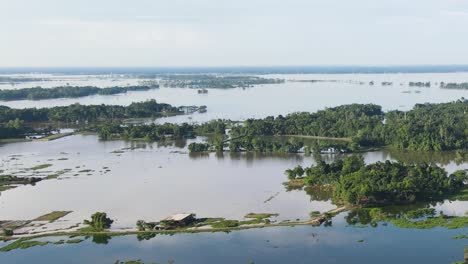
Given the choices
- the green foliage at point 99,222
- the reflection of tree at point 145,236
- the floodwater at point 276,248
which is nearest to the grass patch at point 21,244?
the floodwater at point 276,248

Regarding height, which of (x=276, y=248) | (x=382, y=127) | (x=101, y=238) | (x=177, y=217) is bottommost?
(x=101, y=238)

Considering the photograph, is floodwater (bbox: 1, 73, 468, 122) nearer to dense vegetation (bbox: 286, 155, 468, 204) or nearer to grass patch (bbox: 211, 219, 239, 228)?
dense vegetation (bbox: 286, 155, 468, 204)

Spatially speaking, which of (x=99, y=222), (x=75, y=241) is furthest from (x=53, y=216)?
(x=75, y=241)

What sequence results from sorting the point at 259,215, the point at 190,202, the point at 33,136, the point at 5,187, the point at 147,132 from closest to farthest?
the point at 259,215, the point at 190,202, the point at 5,187, the point at 147,132, the point at 33,136

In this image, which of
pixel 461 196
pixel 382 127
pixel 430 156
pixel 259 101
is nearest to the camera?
pixel 461 196

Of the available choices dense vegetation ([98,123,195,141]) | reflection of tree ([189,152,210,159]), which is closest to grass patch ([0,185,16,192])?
reflection of tree ([189,152,210,159])

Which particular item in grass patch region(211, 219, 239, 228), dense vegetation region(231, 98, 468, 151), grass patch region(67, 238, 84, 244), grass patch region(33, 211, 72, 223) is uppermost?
dense vegetation region(231, 98, 468, 151)

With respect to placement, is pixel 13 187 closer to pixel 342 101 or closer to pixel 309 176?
pixel 309 176

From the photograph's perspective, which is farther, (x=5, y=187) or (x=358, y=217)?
(x=5, y=187)

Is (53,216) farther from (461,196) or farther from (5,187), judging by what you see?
(461,196)
